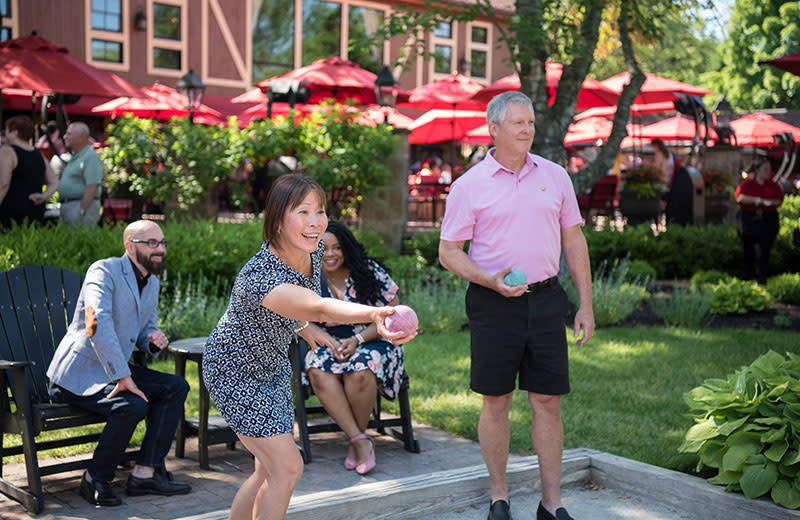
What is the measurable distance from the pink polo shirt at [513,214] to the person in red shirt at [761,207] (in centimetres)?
870

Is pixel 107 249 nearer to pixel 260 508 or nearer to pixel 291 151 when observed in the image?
pixel 291 151

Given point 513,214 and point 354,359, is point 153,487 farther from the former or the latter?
point 513,214

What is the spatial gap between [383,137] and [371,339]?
6293mm

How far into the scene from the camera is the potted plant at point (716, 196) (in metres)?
15.3

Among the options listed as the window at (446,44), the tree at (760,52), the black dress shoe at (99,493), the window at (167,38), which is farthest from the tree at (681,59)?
the black dress shoe at (99,493)

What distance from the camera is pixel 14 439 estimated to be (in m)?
5.29

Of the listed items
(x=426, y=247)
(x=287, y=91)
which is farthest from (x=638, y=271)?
(x=287, y=91)

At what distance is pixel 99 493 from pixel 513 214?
237cm

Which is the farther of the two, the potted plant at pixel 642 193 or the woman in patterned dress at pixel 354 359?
the potted plant at pixel 642 193

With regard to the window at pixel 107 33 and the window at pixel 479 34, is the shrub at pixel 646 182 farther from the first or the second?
the window at pixel 479 34

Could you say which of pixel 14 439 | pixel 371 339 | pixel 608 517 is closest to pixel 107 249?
pixel 14 439

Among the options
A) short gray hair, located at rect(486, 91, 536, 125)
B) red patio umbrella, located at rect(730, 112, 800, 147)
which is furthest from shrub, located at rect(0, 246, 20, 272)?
red patio umbrella, located at rect(730, 112, 800, 147)

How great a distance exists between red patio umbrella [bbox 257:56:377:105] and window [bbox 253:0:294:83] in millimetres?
9657

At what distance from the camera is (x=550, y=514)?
4.03 metres
